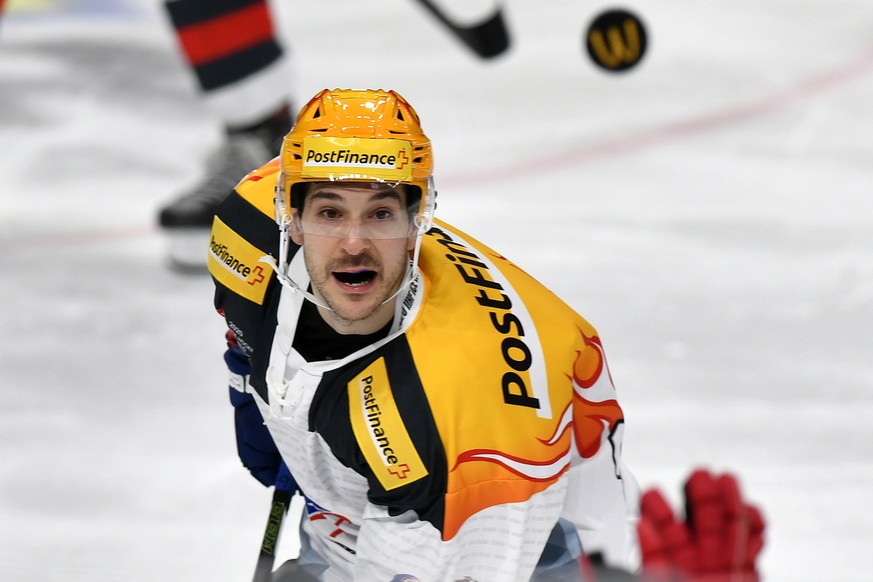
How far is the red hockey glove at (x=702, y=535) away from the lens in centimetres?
136

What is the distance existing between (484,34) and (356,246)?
2237 millimetres

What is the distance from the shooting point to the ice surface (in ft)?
7.61

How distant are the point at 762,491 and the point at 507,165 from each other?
59.4 inches

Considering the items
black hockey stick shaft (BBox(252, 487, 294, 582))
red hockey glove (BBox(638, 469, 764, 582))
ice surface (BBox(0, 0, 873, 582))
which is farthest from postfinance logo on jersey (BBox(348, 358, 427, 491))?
ice surface (BBox(0, 0, 873, 582))

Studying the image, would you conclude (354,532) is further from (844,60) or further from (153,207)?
(844,60)

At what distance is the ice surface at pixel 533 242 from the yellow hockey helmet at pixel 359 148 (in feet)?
2.72

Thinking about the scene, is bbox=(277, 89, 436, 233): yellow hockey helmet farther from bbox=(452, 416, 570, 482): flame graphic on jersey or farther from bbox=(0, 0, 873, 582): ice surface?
bbox=(0, 0, 873, 582): ice surface

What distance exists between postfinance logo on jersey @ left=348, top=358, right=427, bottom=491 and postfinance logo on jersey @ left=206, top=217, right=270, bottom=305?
0.95 ft

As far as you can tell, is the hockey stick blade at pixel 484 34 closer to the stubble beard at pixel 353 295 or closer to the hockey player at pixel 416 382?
the hockey player at pixel 416 382

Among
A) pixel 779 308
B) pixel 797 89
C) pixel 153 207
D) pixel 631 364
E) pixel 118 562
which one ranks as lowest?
pixel 118 562

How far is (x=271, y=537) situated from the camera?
195 cm

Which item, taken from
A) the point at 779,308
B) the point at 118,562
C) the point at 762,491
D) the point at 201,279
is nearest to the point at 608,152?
the point at 779,308

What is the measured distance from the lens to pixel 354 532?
70.1 inches

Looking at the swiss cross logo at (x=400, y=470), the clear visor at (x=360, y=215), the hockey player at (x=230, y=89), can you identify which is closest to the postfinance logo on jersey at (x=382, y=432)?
the swiss cross logo at (x=400, y=470)
